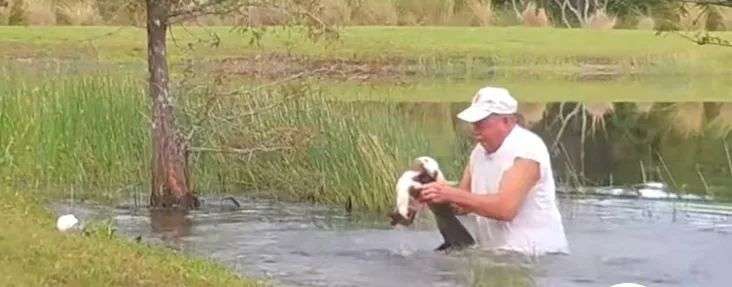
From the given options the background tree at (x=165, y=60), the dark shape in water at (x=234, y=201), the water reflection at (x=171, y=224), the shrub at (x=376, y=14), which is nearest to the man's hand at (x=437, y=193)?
the water reflection at (x=171, y=224)

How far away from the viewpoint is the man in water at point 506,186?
9.77 metres

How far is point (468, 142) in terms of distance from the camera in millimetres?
15422

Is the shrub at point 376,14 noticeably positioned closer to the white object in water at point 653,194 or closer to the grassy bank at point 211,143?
the white object in water at point 653,194

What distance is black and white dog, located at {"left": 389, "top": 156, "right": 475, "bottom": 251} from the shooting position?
9945 millimetres

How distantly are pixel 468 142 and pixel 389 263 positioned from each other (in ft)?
14.6

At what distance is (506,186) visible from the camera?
9.79 m

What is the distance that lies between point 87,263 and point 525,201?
118 inches

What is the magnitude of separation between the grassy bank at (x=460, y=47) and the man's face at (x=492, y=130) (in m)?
21.1

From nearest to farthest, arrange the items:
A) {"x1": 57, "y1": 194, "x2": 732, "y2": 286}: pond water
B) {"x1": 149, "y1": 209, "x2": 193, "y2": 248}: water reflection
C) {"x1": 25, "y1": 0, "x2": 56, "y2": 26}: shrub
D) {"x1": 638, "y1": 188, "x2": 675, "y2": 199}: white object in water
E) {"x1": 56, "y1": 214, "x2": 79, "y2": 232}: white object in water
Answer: {"x1": 56, "y1": 214, "x2": 79, "y2": 232}: white object in water → {"x1": 57, "y1": 194, "x2": 732, "y2": 286}: pond water → {"x1": 149, "y1": 209, "x2": 193, "y2": 248}: water reflection → {"x1": 638, "y1": 188, "x2": 675, "y2": 199}: white object in water → {"x1": 25, "y1": 0, "x2": 56, "y2": 26}: shrub

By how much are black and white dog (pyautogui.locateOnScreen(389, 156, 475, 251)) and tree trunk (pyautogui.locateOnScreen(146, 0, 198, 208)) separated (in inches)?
135

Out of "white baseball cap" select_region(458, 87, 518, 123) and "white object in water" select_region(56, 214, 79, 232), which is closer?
"white object in water" select_region(56, 214, 79, 232)

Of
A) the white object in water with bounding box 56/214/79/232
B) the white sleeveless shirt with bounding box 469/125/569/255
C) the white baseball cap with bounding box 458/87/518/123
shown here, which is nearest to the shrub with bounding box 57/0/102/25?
the white object in water with bounding box 56/214/79/232

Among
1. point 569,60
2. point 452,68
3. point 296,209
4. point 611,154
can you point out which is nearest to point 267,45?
point 452,68

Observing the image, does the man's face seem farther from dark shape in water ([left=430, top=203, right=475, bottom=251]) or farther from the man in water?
dark shape in water ([left=430, top=203, right=475, bottom=251])
